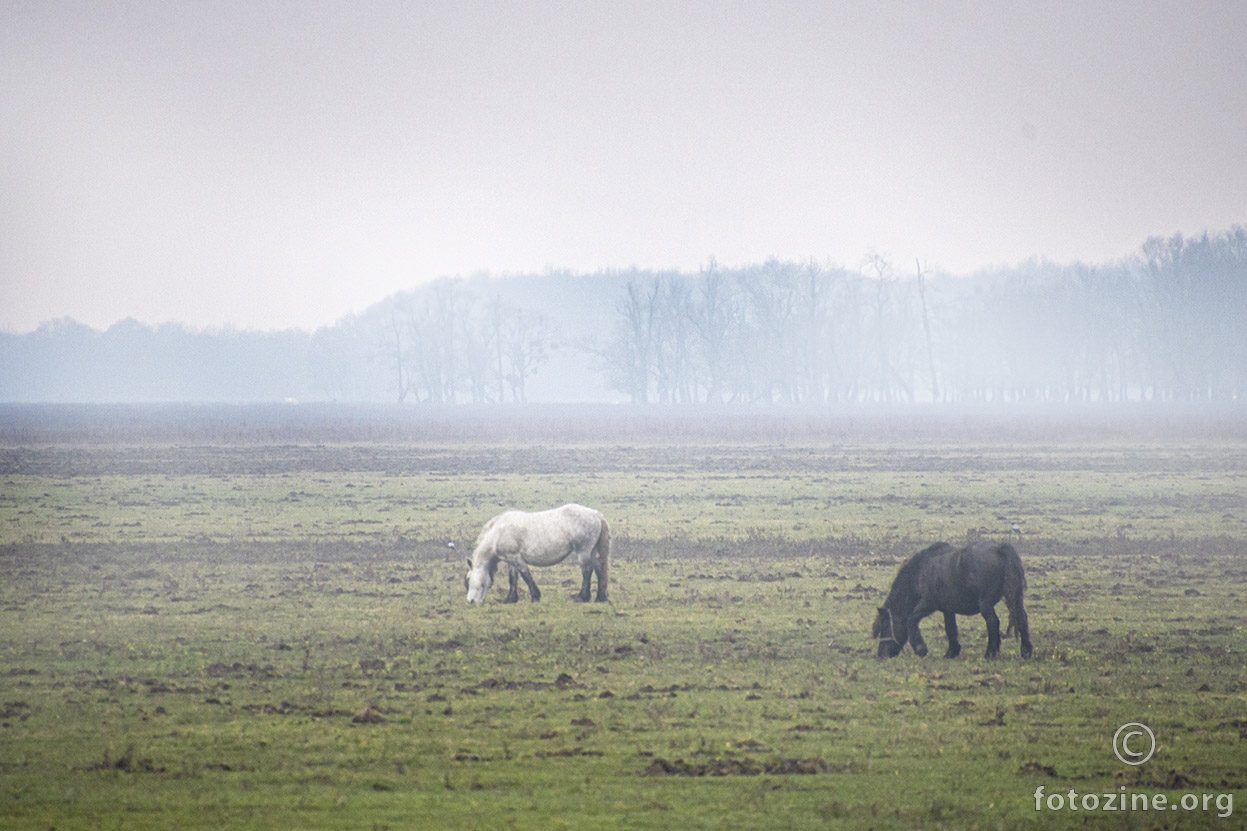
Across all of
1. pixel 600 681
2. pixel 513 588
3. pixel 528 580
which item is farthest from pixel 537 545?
pixel 600 681

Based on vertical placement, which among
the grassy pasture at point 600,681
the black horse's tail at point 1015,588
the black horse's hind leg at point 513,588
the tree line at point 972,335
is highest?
the tree line at point 972,335

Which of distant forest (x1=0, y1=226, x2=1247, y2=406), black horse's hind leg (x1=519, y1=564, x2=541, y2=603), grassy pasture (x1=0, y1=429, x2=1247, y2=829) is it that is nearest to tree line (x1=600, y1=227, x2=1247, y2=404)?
distant forest (x1=0, y1=226, x2=1247, y2=406)

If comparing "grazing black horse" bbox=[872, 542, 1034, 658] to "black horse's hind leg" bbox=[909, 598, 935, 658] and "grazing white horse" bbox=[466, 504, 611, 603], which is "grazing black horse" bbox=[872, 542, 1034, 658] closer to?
"black horse's hind leg" bbox=[909, 598, 935, 658]

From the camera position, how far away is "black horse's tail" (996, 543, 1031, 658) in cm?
1433

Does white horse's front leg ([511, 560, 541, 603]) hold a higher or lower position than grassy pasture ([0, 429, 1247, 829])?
higher

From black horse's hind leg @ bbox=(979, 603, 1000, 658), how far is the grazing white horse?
21.3ft

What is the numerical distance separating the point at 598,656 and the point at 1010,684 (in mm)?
4978

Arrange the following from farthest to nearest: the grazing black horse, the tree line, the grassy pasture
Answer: the tree line, the grazing black horse, the grassy pasture

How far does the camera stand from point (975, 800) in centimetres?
993

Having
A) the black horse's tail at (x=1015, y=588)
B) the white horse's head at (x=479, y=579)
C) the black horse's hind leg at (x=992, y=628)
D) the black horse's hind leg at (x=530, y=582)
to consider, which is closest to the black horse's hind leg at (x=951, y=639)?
the black horse's hind leg at (x=992, y=628)

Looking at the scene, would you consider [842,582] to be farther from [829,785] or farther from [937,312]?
[937,312]

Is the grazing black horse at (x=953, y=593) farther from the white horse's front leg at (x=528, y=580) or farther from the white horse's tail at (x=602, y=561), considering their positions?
the white horse's front leg at (x=528, y=580)

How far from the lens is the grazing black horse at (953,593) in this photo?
14.6m

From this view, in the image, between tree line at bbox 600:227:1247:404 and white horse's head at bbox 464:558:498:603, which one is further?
tree line at bbox 600:227:1247:404
